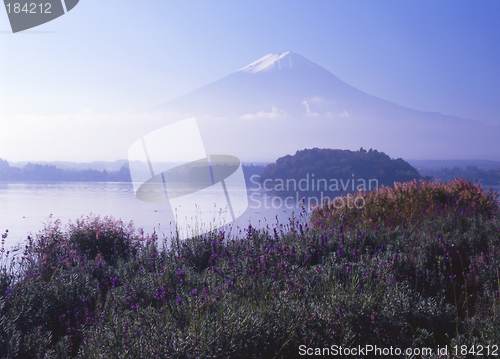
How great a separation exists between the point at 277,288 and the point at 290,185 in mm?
20562

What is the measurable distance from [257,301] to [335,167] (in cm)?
1679

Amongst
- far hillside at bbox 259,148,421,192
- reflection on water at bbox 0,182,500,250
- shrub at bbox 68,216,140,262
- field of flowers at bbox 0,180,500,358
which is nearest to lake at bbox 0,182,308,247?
reflection on water at bbox 0,182,500,250

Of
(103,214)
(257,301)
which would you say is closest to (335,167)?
(103,214)

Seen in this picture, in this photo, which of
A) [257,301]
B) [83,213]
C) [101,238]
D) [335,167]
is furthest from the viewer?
[335,167]

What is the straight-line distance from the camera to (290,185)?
23203 mm

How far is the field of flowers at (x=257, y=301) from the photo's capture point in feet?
6.71

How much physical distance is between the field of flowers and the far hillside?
1278 centimetres

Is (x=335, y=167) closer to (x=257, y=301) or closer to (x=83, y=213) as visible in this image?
(x=83, y=213)

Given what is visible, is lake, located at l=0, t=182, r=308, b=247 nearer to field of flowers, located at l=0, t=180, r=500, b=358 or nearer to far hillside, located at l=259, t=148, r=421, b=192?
field of flowers, located at l=0, t=180, r=500, b=358

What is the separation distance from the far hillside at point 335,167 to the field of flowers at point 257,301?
12779 mm

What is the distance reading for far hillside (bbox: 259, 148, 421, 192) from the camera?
17047 millimetres

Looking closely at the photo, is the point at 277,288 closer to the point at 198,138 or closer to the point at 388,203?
the point at 198,138

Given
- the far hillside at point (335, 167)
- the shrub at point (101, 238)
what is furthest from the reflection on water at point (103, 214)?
the far hillside at point (335, 167)

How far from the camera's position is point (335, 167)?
18.6 m
